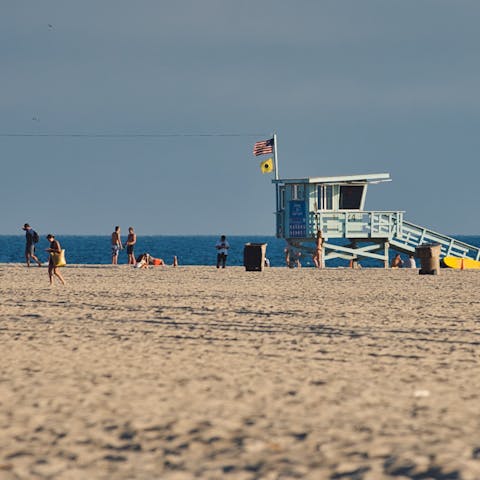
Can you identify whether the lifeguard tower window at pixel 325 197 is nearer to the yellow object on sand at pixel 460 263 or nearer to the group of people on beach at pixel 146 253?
the group of people on beach at pixel 146 253

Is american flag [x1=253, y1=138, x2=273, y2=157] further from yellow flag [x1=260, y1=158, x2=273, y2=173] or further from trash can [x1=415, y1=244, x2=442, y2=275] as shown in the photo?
trash can [x1=415, y1=244, x2=442, y2=275]

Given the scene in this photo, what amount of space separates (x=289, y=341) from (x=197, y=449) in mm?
6061

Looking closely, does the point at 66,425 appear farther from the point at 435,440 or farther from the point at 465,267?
the point at 465,267

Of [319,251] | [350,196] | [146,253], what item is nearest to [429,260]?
[319,251]

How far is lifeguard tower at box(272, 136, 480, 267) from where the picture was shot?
44.6 meters

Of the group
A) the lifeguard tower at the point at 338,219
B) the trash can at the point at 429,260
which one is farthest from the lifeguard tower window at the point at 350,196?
the trash can at the point at 429,260

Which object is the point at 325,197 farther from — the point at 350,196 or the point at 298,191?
the point at 350,196

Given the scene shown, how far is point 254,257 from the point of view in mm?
36375

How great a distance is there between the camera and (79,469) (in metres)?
5.56

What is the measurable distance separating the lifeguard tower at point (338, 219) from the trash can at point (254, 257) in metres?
8.09

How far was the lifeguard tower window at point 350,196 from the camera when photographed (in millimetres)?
46500

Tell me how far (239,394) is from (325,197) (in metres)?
37.8

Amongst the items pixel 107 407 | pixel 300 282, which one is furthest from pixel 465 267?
pixel 107 407

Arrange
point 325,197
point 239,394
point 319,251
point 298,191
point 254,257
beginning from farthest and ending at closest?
point 325,197 < point 298,191 < point 319,251 < point 254,257 < point 239,394
